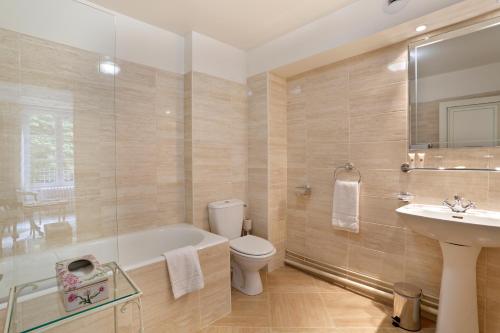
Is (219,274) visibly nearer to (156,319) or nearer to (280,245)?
(156,319)

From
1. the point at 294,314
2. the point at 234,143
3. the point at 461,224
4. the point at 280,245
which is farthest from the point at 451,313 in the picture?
the point at 234,143

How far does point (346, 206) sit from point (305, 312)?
96 cm

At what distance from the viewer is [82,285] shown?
1.01 m

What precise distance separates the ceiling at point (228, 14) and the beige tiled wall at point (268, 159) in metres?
0.51

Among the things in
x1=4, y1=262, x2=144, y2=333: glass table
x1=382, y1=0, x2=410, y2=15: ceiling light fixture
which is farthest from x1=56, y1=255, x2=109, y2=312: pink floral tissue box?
x1=382, y1=0, x2=410, y2=15: ceiling light fixture

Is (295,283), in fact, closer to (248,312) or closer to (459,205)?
(248,312)

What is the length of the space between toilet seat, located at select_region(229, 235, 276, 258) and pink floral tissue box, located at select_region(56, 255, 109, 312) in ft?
3.97

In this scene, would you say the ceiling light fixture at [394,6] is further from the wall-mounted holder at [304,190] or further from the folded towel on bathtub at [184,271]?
the folded towel on bathtub at [184,271]

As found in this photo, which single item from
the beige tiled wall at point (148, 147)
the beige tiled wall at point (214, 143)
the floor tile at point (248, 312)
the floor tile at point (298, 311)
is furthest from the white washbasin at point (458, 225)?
the beige tiled wall at point (148, 147)

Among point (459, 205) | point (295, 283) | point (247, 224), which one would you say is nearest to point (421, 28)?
point (459, 205)

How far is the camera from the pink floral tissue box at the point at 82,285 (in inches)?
38.6

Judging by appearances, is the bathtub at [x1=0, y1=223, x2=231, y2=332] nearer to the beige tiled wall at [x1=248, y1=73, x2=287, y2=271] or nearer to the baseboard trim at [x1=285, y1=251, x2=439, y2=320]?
the beige tiled wall at [x1=248, y1=73, x2=287, y2=271]

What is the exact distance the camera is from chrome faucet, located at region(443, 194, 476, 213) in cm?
163

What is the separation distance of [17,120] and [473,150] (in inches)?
108
